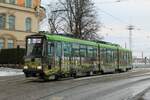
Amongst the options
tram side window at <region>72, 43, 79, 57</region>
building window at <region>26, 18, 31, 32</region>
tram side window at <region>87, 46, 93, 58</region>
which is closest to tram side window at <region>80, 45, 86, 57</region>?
tram side window at <region>72, 43, 79, 57</region>

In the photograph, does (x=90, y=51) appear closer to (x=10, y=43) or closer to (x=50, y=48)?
(x=50, y=48)

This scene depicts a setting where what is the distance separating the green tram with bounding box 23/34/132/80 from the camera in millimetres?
A: 32812

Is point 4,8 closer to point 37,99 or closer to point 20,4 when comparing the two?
point 20,4

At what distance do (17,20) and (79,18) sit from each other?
1033 centimetres

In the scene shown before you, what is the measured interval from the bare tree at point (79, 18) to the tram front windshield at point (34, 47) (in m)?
44.0

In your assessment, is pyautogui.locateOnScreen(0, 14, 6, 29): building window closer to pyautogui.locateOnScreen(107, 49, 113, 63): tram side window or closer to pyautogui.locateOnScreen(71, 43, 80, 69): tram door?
pyautogui.locateOnScreen(107, 49, 113, 63): tram side window

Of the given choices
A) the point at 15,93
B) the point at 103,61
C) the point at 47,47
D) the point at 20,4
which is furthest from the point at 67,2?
the point at 15,93

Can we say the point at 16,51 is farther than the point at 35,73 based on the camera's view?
Yes

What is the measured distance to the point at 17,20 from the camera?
7869 centimetres

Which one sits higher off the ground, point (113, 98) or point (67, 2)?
point (67, 2)

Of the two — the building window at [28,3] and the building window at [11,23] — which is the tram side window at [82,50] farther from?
the building window at [28,3]

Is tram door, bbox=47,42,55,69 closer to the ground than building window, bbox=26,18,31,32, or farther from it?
closer to the ground

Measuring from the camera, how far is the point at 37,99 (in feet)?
67.0

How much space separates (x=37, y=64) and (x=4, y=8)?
4459 centimetres
